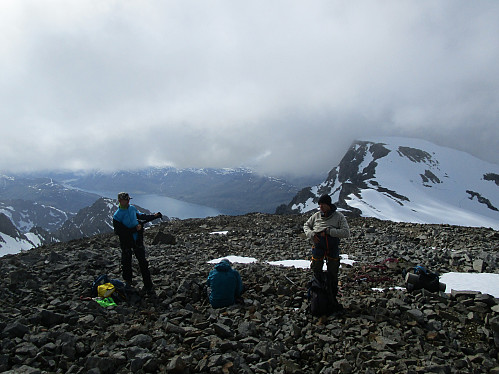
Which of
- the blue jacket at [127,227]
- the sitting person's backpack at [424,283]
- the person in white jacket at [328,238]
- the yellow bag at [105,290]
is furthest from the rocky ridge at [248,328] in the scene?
the blue jacket at [127,227]

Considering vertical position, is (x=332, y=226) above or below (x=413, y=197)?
below

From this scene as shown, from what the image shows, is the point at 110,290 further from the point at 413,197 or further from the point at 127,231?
the point at 413,197

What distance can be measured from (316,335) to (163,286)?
4993 mm

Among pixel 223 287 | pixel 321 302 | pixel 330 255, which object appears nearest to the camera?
pixel 321 302

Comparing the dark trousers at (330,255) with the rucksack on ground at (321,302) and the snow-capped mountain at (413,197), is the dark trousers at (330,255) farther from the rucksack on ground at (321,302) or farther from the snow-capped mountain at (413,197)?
the snow-capped mountain at (413,197)

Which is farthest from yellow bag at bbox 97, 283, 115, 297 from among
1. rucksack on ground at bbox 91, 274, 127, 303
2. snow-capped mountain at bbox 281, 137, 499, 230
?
snow-capped mountain at bbox 281, 137, 499, 230

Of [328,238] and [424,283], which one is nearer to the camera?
[328,238]

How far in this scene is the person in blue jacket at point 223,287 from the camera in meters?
7.41

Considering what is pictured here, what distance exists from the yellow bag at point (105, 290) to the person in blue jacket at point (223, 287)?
254cm

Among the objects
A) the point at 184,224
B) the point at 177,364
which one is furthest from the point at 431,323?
the point at 184,224

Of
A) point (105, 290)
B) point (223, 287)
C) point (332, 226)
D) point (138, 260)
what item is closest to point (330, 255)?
point (332, 226)

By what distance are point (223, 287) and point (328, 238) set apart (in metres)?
2.86

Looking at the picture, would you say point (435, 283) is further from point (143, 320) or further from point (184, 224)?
point (184, 224)

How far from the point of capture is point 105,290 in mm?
7727
